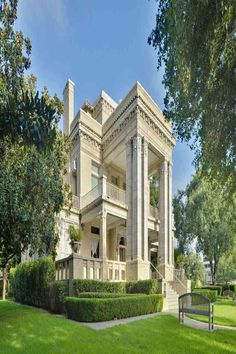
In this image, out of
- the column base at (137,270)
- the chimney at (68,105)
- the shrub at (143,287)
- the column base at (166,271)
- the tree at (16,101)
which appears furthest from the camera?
the chimney at (68,105)

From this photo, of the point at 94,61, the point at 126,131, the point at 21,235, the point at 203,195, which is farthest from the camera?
the point at 203,195

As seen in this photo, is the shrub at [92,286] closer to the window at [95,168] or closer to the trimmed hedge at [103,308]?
the trimmed hedge at [103,308]

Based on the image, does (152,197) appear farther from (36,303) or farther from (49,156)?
(49,156)

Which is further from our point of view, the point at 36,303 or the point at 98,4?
the point at 36,303

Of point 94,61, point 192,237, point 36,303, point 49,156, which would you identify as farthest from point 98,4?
point 192,237

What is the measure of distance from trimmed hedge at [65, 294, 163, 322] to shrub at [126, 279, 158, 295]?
2.43 meters

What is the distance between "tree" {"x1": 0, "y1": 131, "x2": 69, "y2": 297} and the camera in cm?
827

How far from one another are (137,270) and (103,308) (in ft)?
21.5

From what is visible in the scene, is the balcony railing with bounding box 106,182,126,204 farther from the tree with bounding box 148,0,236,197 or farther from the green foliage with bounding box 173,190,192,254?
the green foliage with bounding box 173,190,192,254

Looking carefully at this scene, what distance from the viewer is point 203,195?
2861cm

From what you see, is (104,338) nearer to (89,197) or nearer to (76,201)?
(89,197)

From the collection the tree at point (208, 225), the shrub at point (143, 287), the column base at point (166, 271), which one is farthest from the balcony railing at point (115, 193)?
the tree at point (208, 225)

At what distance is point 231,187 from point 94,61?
7.23 metres

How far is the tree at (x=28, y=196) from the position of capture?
8.27 m
